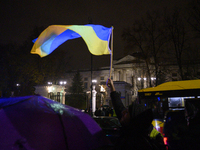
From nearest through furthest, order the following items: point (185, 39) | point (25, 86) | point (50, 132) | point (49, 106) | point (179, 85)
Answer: point (50, 132), point (49, 106), point (179, 85), point (185, 39), point (25, 86)

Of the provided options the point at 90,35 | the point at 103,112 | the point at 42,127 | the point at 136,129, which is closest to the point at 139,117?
the point at 136,129

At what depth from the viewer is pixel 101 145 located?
2.77 m

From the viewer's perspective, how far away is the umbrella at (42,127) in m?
2.29

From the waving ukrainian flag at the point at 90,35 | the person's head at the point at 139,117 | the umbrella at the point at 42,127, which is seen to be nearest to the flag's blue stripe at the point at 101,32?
the waving ukrainian flag at the point at 90,35

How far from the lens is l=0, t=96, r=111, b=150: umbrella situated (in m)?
2.29

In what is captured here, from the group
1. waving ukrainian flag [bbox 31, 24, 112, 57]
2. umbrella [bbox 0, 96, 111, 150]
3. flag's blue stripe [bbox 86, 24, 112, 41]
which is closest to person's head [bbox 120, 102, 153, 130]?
umbrella [bbox 0, 96, 111, 150]

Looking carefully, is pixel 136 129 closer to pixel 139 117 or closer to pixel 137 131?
pixel 137 131

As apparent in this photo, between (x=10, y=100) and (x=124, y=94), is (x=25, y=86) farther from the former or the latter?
(x=10, y=100)

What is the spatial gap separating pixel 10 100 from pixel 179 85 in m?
10.7

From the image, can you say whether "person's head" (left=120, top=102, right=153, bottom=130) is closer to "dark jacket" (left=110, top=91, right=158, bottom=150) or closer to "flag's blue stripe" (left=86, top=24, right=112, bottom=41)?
"dark jacket" (left=110, top=91, right=158, bottom=150)

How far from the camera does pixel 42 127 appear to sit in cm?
242

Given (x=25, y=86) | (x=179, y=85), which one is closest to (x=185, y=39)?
(x=179, y=85)

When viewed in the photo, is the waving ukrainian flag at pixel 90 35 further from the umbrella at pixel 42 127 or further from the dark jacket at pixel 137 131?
the dark jacket at pixel 137 131

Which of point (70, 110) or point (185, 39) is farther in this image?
point (185, 39)
